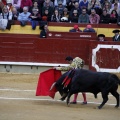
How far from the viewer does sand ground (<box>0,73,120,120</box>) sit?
8.79 meters

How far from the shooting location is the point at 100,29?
1602 cm

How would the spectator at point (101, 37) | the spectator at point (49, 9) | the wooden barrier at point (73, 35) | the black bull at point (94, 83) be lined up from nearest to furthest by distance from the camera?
the black bull at point (94, 83), the spectator at point (101, 37), the wooden barrier at point (73, 35), the spectator at point (49, 9)

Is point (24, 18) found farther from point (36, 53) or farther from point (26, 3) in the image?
point (36, 53)

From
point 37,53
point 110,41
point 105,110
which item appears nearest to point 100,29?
point 110,41

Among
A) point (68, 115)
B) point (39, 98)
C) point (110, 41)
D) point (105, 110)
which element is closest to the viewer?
point (68, 115)

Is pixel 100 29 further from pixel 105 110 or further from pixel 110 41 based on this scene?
pixel 105 110

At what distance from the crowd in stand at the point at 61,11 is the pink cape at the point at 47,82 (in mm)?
4990

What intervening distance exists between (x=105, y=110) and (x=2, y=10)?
721 cm

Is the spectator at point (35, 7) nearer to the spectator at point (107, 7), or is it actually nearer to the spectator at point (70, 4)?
the spectator at point (70, 4)

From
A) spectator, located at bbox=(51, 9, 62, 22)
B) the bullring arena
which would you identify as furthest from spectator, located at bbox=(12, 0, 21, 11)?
spectator, located at bbox=(51, 9, 62, 22)

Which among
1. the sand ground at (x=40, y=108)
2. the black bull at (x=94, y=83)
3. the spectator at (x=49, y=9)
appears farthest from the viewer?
the spectator at (x=49, y=9)

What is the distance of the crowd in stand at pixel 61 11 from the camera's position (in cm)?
1591

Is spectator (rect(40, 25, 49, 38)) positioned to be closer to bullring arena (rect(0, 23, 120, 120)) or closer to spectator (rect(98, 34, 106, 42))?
bullring arena (rect(0, 23, 120, 120))

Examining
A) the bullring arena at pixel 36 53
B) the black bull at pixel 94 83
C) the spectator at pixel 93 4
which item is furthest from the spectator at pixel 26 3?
the black bull at pixel 94 83
